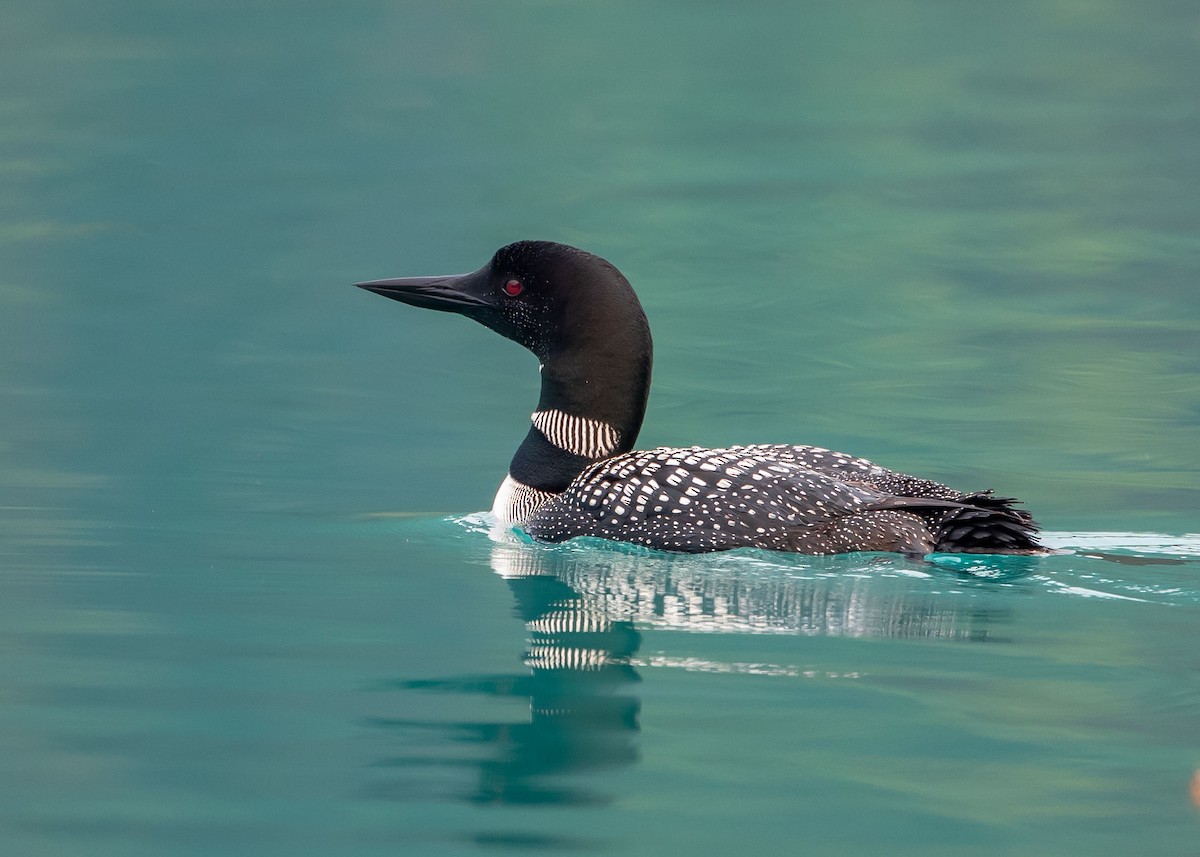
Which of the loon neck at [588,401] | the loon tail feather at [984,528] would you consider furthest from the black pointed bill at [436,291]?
the loon tail feather at [984,528]

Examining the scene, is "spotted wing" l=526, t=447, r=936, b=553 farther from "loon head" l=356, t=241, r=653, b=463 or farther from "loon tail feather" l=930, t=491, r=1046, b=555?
"loon head" l=356, t=241, r=653, b=463

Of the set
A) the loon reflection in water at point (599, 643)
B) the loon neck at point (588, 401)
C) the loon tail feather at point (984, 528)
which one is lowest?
the loon reflection in water at point (599, 643)

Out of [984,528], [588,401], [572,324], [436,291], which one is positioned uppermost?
[436,291]

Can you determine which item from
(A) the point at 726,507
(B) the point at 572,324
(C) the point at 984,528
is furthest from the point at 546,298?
(C) the point at 984,528

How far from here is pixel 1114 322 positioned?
9.02 meters

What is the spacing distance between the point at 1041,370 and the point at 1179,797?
17.5 feet

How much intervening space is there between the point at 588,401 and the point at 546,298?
377 mm

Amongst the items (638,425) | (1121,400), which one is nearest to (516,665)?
(638,425)

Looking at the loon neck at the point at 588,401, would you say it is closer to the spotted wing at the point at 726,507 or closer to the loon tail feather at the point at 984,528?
the spotted wing at the point at 726,507

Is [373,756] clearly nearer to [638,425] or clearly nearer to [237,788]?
[237,788]

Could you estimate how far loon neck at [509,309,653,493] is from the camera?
522 cm

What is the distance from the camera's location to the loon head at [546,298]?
17.1ft

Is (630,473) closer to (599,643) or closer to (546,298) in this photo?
(546,298)

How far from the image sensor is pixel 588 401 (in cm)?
529
